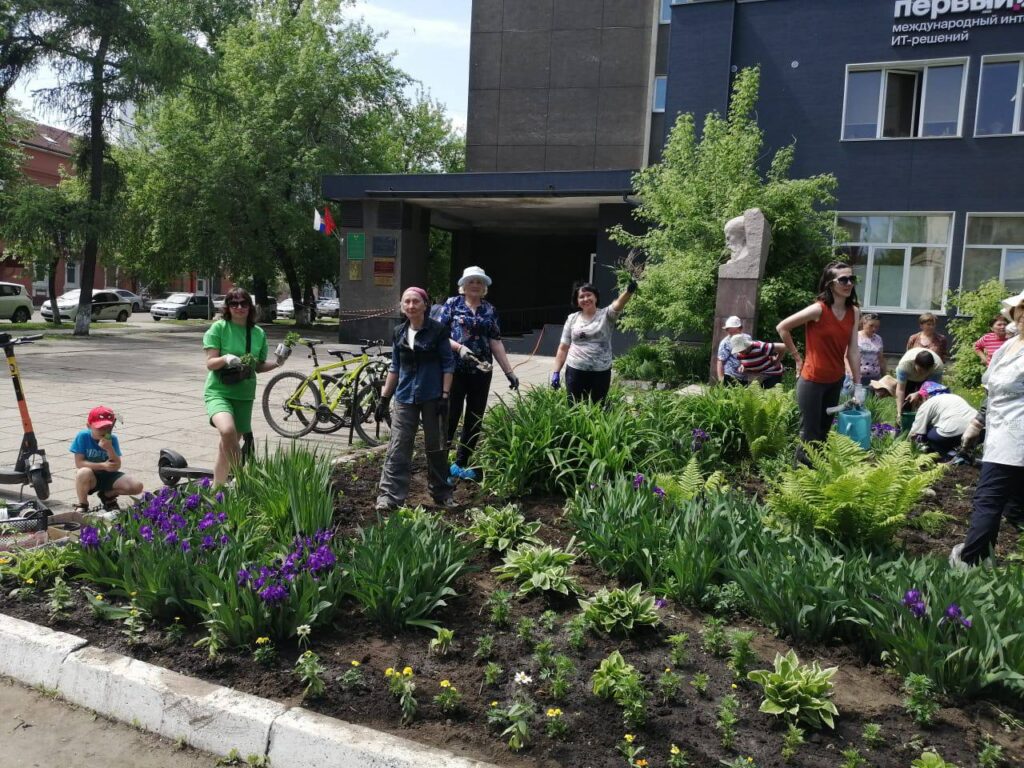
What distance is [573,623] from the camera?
140 inches

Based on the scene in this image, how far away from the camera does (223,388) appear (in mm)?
5738

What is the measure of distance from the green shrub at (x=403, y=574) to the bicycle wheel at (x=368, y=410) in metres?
4.59

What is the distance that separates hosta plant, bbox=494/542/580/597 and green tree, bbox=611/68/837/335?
10.4 m

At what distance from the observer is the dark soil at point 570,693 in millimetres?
2812

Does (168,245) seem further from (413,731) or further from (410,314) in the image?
(413,731)

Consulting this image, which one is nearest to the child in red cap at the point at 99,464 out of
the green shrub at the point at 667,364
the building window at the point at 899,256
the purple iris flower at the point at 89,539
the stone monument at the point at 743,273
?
the purple iris flower at the point at 89,539

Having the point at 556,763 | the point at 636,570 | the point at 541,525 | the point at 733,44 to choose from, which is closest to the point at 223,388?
the point at 541,525

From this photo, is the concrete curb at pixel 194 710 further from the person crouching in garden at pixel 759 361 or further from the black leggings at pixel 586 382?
A: the person crouching in garden at pixel 759 361

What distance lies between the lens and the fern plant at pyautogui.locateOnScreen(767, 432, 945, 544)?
421 centimetres

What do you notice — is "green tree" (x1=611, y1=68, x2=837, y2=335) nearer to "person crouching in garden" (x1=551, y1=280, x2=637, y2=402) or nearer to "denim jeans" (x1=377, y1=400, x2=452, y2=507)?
"person crouching in garden" (x1=551, y1=280, x2=637, y2=402)

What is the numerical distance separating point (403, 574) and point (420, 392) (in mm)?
2092

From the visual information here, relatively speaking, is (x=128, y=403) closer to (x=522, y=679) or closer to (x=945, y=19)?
(x=522, y=679)

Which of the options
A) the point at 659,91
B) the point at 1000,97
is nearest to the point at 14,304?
the point at 659,91

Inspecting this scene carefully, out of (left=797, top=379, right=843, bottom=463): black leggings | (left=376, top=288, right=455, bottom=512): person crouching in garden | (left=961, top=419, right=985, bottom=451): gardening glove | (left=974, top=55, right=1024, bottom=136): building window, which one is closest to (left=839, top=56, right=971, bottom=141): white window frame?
(left=974, top=55, right=1024, bottom=136): building window
